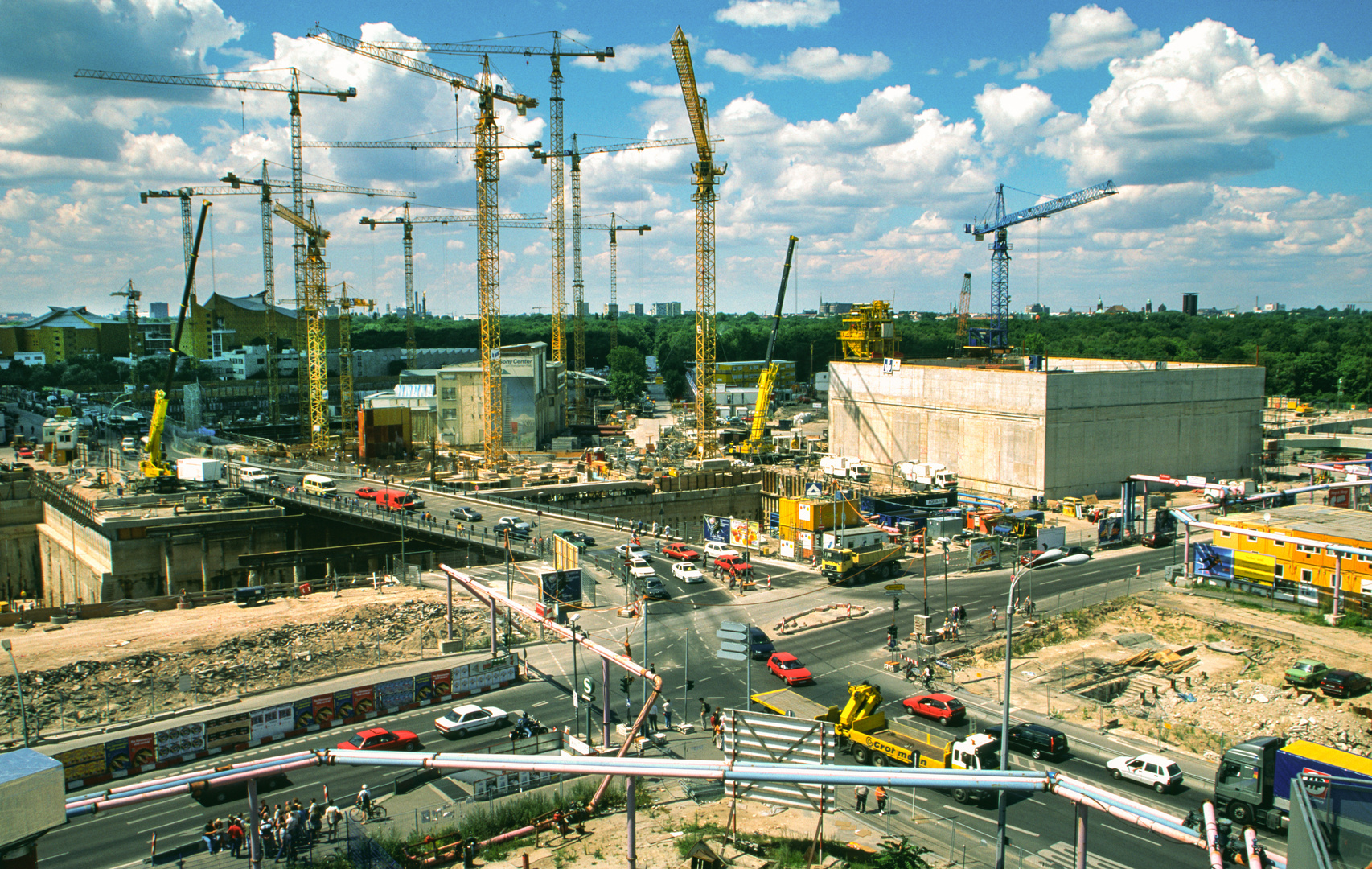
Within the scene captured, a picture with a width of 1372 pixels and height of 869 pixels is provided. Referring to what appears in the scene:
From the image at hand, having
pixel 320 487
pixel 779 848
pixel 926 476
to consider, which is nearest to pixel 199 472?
pixel 320 487

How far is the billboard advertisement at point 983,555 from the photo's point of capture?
49906 mm

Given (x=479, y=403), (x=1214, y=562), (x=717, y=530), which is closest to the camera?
(x=1214, y=562)

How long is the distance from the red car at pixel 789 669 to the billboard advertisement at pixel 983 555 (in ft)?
67.0

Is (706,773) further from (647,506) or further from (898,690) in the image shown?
(647,506)

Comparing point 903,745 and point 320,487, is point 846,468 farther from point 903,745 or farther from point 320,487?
point 903,745

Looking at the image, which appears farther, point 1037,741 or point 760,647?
point 760,647

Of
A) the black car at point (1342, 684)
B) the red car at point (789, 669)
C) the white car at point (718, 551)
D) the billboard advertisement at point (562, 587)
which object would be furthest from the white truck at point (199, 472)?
the black car at point (1342, 684)

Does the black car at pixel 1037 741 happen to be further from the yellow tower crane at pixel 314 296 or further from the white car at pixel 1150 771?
the yellow tower crane at pixel 314 296

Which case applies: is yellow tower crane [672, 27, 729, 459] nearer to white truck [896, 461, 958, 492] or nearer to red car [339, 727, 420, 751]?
white truck [896, 461, 958, 492]

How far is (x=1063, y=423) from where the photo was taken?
72.6m

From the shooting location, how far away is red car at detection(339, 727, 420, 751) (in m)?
25.7

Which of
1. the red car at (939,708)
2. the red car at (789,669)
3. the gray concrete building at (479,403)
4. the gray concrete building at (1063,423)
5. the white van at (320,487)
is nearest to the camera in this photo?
the red car at (939,708)

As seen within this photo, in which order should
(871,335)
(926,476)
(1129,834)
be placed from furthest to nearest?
(871,335) < (926,476) < (1129,834)

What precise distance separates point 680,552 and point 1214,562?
94.6ft
